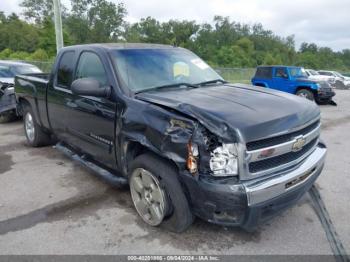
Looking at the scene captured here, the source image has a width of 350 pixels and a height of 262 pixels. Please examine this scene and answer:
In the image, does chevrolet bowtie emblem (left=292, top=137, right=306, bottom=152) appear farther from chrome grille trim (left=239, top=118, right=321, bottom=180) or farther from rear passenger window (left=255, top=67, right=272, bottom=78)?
rear passenger window (left=255, top=67, right=272, bottom=78)

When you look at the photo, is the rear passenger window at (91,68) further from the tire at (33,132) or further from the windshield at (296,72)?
the windshield at (296,72)

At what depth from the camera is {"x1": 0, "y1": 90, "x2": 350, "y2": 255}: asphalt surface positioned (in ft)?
9.95

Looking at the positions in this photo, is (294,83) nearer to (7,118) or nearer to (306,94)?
(306,94)

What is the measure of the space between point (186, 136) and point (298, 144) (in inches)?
43.3

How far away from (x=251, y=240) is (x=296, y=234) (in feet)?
1.60

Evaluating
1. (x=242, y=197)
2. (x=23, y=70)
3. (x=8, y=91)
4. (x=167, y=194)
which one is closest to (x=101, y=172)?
(x=167, y=194)

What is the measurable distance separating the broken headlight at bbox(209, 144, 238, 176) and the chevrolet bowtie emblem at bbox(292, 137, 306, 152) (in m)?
0.71

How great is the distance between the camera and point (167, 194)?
9.89 feet

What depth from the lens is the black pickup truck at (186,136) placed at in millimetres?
2668

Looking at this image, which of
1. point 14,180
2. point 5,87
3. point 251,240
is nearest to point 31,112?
point 14,180

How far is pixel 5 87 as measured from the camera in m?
8.17

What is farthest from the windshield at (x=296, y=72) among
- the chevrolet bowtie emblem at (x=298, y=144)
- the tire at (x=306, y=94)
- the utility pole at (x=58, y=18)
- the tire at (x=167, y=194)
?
the tire at (x=167, y=194)

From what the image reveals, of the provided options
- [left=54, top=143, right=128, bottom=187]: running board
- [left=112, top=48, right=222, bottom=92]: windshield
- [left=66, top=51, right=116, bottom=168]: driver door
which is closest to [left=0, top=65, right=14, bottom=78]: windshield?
[left=54, top=143, right=128, bottom=187]: running board

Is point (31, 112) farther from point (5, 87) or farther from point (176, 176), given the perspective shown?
point (176, 176)
